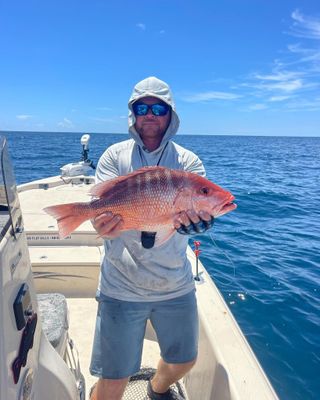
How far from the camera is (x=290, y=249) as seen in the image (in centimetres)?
811

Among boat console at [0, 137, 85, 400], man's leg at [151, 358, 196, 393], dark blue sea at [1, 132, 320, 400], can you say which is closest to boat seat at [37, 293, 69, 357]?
boat console at [0, 137, 85, 400]

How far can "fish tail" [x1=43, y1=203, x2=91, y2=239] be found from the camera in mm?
2307

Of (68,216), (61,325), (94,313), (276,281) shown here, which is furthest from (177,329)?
(276,281)

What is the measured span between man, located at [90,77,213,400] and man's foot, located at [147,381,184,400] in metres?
0.22

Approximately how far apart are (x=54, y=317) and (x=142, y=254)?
86cm

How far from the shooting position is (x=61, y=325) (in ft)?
8.27

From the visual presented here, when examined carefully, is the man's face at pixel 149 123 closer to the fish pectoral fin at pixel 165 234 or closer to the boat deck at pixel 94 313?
the fish pectoral fin at pixel 165 234

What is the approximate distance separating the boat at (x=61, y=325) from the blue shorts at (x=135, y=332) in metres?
0.27

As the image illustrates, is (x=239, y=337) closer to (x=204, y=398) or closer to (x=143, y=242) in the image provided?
(x=204, y=398)

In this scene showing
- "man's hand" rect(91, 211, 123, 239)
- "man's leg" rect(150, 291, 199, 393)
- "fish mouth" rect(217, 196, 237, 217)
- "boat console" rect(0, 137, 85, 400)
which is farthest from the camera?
"man's leg" rect(150, 291, 199, 393)

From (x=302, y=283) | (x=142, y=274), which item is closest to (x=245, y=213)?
(x=302, y=283)

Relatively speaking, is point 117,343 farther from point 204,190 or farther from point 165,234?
point 204,190

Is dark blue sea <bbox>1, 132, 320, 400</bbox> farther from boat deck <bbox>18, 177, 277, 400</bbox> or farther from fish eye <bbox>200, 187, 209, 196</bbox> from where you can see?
fish eye <bbox>200, 187, 209, 196</bbox>

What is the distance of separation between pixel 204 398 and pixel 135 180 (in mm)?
2014
